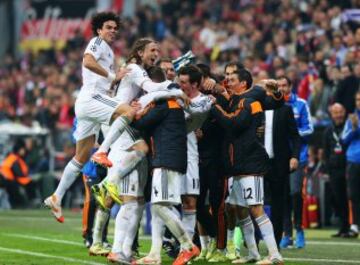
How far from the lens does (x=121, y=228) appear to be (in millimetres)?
13797

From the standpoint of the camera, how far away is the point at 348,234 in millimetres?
19500

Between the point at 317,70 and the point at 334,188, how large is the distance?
4589 mm

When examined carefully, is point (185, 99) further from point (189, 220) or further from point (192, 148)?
point (189, 220)

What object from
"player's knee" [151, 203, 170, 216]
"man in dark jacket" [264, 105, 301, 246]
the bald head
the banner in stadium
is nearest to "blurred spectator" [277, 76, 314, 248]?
"man in dark jacket" [264, 105, 301, 246]

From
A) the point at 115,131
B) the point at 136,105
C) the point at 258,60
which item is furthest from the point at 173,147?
the point at 258,60

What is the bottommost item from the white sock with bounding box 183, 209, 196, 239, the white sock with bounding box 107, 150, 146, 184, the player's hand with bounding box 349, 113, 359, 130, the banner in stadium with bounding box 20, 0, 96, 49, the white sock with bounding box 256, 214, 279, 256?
the white sock with bounding box 256, 214, 279, 256

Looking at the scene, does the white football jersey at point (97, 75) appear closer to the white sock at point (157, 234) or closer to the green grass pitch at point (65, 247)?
the green grass pitch at point (65, 247)

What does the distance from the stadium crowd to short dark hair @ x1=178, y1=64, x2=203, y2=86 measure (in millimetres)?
2105

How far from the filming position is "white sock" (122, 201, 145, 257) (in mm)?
13797

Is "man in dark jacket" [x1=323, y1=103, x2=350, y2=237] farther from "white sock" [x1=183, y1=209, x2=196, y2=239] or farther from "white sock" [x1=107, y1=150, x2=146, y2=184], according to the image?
"white sock" [x1=107, y1=150, x2=146, y2=184]

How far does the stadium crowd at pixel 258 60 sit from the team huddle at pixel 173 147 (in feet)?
5.25

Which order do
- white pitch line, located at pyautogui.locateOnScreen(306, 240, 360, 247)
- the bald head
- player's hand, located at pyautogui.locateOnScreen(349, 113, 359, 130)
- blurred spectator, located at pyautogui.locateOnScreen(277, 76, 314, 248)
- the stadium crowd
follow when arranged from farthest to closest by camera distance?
the stadium crowd → the bald head → player's hand, located at pyautogui.locateOnScreen(349, 113, 359, 130) → white pitch line, located at pyautogui.locateOnScreen(306, 240, 360, 247) → blurred spectator, located at pyautogui.locateOnScreen(277, 76, 314, 248)

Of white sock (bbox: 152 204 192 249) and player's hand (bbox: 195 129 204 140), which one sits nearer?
white sock (bbox: 152 204 192 249)

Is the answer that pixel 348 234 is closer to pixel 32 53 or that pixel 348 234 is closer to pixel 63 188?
pixel 63 188
